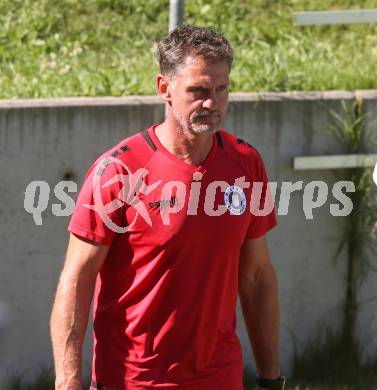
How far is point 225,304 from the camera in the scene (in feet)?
13.5

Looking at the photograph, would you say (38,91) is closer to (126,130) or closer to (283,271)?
(126,130)

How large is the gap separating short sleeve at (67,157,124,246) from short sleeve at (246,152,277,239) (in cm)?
51

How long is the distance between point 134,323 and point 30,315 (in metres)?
2.55

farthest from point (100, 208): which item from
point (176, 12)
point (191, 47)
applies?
point (176, 12)

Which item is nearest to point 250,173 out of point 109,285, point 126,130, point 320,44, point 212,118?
point 212,118

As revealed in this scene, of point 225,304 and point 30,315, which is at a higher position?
point 225,304

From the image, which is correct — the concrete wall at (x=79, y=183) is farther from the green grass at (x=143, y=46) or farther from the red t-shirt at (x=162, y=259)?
the red t-shirt at (x=162, y=259)

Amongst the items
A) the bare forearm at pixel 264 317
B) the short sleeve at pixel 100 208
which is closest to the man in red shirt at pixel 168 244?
the short sleeve at pixel 100 208

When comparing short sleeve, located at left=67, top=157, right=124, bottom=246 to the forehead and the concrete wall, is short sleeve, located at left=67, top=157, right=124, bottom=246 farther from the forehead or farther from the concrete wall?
the concrete wall

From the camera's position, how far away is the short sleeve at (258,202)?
4.21m

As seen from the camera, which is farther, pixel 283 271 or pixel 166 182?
→ pixel 283 271

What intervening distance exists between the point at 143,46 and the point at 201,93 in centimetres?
451

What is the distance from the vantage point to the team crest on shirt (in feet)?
13.5

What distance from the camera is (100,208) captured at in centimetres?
387
